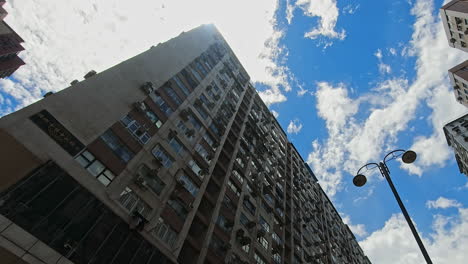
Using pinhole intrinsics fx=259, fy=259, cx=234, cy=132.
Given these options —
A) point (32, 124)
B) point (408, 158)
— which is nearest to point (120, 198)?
point (32, 124)

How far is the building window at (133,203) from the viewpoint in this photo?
53.8 feet

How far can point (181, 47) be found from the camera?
30.5m

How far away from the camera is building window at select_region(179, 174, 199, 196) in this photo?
21727mm

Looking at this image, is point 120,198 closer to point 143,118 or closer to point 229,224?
point 143,118

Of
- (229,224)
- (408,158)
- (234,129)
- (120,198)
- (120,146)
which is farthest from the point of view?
(234,129)

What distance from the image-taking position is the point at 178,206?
20.2 meters

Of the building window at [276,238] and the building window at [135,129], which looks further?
the building window at [276,238]

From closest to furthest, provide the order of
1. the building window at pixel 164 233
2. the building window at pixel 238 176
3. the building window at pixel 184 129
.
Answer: the building window at pixel 164 233 < the building window at pixel 184 129 < the building window at pixel 238 176

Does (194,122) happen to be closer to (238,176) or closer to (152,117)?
(152,117)

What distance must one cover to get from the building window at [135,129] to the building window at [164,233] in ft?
19.8

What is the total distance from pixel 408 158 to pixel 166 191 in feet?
51.0

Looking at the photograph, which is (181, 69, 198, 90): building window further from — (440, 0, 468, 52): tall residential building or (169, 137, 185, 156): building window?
(440, 0, 468, 52): tall residential building

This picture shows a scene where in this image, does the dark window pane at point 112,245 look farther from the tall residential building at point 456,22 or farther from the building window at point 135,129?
the tall residential building at point 456,22

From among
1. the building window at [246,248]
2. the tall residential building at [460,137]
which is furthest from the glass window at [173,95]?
the tall residential building at [460,137]
